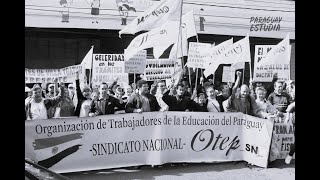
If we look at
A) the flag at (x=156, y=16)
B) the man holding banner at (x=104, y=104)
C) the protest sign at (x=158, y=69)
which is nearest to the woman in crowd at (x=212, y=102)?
the protest sign at (x=158, y=69)

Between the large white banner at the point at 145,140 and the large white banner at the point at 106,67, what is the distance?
74 cm

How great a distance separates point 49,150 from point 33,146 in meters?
0.24

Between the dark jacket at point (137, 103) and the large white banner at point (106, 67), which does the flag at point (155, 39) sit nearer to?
the large white banner at point (106, 67)

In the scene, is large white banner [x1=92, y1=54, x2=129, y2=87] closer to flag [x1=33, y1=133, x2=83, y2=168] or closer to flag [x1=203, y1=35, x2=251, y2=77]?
flag [x1=33, y1=133, x2=83, y2=168]

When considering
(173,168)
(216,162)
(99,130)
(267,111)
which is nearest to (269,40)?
(267,111)

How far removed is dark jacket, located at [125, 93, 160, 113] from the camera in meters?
6.96

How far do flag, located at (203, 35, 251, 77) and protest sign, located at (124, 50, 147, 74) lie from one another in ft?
4.01

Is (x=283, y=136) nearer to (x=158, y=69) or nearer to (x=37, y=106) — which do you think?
(x=158, y=69)

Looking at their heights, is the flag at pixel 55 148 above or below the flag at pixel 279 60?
below

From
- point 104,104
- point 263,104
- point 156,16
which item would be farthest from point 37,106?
point 263,104

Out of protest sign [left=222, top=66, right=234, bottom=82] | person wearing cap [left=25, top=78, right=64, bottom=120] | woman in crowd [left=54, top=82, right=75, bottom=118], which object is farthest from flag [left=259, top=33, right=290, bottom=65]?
person wearing cap [left=25, top=78, right=64, bottom=120]

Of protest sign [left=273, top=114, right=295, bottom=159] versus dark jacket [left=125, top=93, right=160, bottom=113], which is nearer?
dark jacket [left=125, top=93, right=160, bottom=113]

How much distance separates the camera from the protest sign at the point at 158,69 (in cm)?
735
